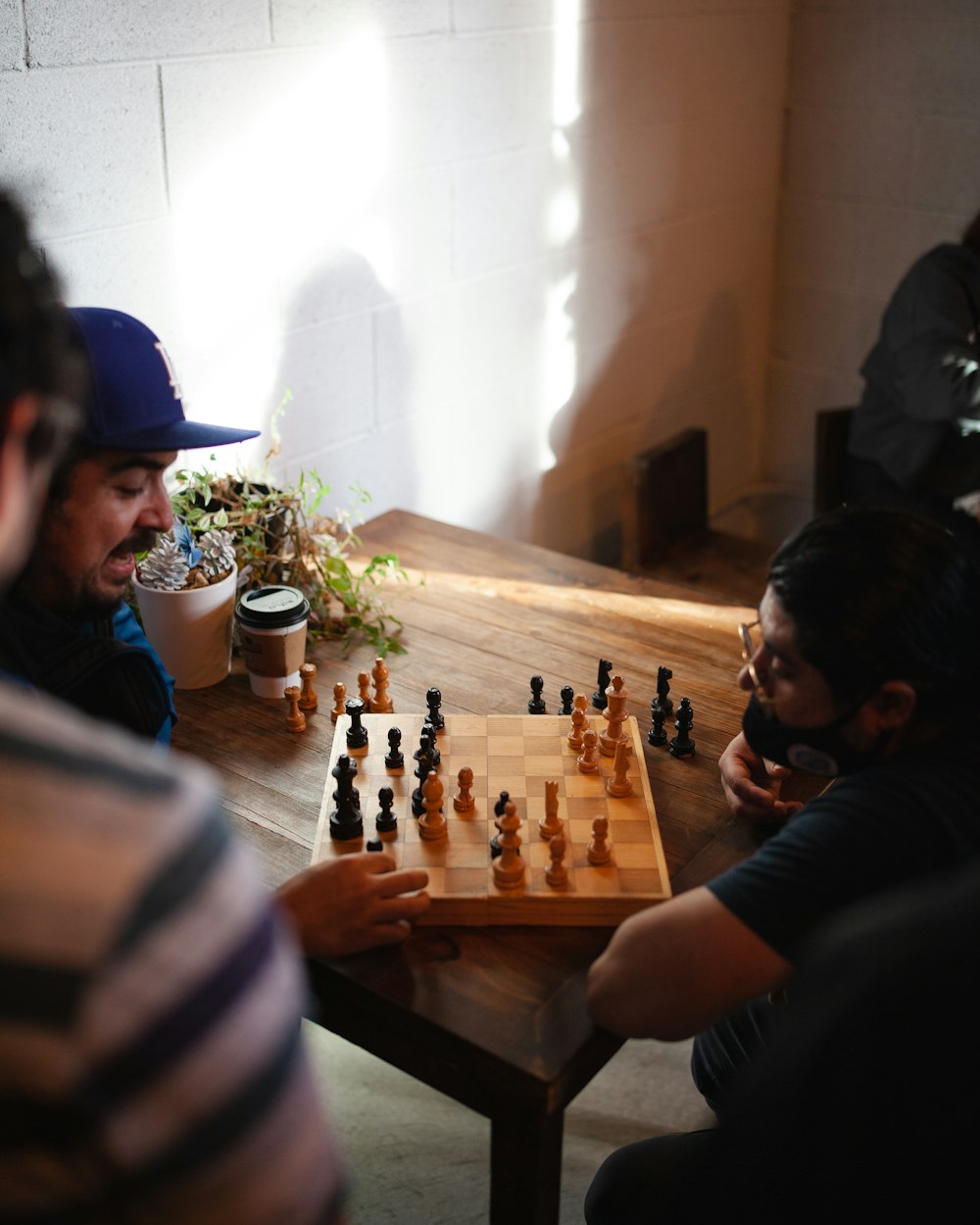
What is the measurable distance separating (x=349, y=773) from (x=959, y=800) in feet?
2.34

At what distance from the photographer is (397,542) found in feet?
8.22

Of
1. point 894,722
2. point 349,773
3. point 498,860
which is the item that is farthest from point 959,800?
point 349,773

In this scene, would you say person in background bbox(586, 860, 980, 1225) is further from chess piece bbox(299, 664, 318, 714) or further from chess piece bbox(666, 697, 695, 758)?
chess piece bbox(299, 664, 318, 714)

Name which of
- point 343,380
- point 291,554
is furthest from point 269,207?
point 291,554

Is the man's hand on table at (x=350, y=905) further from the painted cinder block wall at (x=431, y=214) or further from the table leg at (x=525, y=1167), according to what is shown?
the painted cinder block wall at (x=431, y=214)

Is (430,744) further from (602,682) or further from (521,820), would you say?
(602,682)

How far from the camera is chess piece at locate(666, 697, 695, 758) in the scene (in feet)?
5.65

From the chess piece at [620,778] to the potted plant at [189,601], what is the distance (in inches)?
27.0

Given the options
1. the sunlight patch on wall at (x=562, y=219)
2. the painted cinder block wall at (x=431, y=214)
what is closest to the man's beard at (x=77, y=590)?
the painted cinder block wall at (x=431, y=214)

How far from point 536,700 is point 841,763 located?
584 mm

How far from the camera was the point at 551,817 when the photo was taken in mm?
1484

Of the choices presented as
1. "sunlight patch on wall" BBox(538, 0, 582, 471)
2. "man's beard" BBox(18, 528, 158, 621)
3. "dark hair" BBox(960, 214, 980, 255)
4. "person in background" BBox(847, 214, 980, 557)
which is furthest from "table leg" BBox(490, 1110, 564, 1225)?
"dark hair" BBox(960, 214, 980, 255)

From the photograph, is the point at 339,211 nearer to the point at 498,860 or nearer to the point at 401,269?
the point at 401,269

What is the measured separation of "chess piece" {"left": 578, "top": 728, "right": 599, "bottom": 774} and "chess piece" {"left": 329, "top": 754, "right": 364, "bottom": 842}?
12.2 inches
